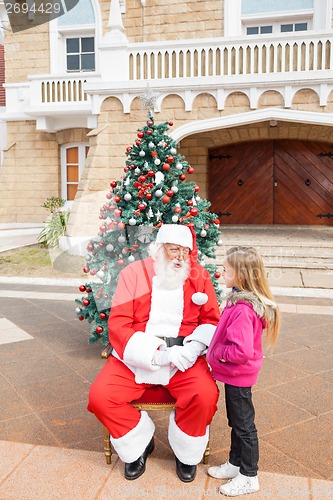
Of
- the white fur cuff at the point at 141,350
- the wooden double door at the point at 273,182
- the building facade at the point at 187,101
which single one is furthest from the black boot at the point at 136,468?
the wooden double door at the point at 273,182

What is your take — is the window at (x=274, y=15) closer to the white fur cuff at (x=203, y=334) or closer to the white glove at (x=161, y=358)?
the white fur cuff at (x=203, y=334)

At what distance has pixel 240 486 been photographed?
2389 millimetres

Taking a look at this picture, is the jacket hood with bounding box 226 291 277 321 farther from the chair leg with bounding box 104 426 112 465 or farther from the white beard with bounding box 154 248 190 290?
the chair leg with bounding box 104 426 112 465

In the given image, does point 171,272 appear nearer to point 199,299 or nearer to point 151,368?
point 199,299

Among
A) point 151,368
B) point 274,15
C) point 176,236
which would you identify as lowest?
point 151,368

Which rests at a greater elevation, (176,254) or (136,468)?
(176,254)

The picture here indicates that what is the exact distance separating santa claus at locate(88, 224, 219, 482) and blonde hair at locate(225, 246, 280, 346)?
38 cm

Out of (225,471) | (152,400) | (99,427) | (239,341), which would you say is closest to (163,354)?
(152,400)

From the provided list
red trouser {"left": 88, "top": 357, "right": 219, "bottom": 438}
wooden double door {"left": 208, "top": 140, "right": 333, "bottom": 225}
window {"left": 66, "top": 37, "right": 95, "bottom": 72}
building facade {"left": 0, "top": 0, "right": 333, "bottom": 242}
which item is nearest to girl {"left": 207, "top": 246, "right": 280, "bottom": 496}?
red trouser {"left": 88, "top": 357, "right": 219, "bottom": 438}

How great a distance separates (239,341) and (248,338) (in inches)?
2.0

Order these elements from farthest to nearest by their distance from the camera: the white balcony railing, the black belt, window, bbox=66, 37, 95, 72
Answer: window, bbox=66, 37, 95, 72 < the white balcony railing < the black belt

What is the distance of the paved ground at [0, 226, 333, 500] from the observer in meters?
2.45

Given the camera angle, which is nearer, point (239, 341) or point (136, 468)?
point (239, 341)

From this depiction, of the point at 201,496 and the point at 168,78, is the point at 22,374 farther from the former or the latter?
the point at 168,78
